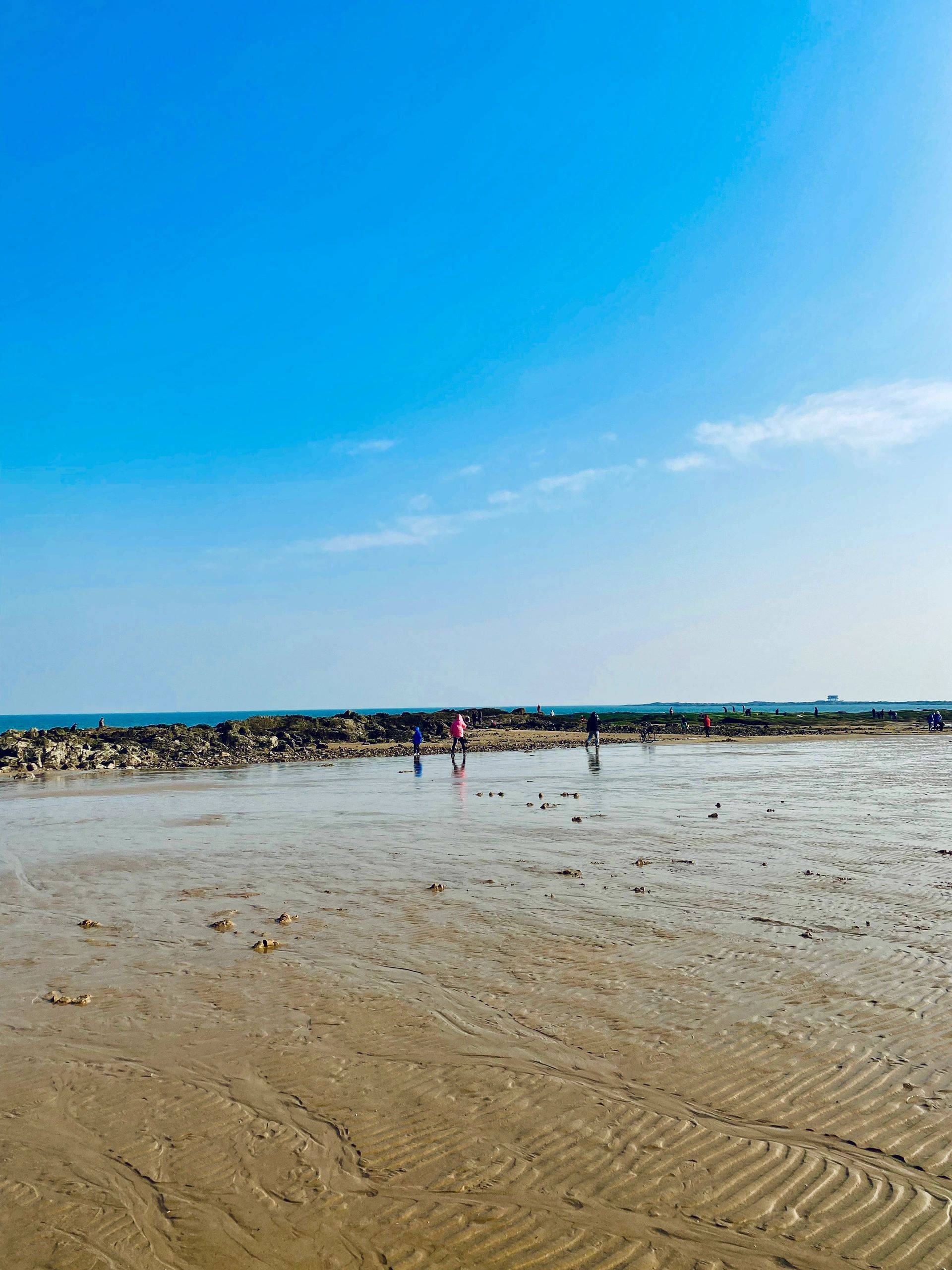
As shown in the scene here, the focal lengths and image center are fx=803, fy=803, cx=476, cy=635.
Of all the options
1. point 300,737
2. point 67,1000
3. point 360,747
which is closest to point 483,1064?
point 67,1000

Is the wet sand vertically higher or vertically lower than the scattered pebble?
lower

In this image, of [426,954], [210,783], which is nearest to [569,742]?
[210,783]

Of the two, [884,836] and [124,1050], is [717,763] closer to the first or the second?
[884,836]

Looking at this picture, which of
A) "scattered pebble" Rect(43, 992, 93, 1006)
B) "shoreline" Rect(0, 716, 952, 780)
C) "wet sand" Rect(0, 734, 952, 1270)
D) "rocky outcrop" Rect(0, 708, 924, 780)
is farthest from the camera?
"rocky outcrop" Rect(0, 708, 924, 780)

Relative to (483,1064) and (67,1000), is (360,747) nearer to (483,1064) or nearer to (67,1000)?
(67,1000)

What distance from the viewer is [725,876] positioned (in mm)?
12977

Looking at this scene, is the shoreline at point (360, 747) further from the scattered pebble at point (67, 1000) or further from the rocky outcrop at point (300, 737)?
the scattered pebble at point (67, 1000)

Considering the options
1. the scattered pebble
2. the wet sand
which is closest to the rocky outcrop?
the wet sand

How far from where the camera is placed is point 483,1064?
6457 millimetres

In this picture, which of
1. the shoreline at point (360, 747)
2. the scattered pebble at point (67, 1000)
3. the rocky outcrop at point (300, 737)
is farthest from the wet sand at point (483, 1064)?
the rocky outcrop at point (300, 737)

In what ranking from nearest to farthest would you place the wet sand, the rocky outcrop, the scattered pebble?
the wet sand → the scattered pebble → the rocky outcrop

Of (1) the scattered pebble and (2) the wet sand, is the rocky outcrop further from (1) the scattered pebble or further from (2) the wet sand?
(1) the scattered pebble

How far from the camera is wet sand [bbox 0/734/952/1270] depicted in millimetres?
4520

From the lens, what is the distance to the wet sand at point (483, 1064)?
4.52 m
